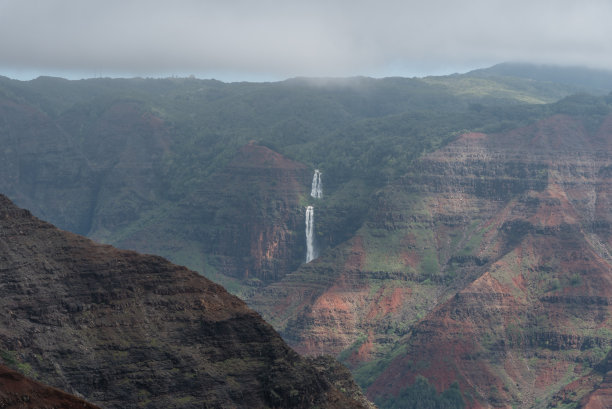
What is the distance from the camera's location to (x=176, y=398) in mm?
95750

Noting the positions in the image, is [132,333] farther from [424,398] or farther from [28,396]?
[424,398]

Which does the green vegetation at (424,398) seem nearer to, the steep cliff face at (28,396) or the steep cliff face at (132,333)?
the steep cliff face at (132,333)

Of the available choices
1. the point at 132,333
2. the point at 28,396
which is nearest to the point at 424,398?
the point at 132,333

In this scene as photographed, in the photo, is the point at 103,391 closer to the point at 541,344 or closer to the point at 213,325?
the point at 213,325

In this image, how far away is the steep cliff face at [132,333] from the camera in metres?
95.2

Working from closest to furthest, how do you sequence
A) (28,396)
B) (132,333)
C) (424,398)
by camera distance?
1. (28,396)
2. (132,333)
3. (424,398)

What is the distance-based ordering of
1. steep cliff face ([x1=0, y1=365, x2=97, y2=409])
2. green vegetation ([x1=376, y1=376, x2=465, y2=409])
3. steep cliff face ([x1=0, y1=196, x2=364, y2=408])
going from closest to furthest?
steep cliff face ([x1=0, y1=365, x2=97, y2=409]), steep cliff face ([x1=0, y1=196, x2=364, y2=408]), green vegetation ([x1=376, y1=376, x2=465, y2=409])

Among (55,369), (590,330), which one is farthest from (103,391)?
(590,330)

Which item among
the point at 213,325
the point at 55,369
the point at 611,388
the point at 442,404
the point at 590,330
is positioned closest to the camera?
the point at 55,369

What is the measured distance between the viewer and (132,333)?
98062mm

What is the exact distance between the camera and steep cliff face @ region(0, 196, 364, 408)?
9519 cm

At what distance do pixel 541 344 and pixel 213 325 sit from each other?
104274 mm

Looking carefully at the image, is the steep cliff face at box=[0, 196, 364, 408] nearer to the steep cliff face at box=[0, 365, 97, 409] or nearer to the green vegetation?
the steep cliff face at box=[0, 365, 97, 409]

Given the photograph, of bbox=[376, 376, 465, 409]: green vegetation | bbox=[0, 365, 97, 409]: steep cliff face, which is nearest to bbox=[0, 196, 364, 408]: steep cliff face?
bbox=[0, 365, 97, 409]: steep cliff face
